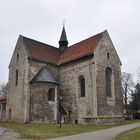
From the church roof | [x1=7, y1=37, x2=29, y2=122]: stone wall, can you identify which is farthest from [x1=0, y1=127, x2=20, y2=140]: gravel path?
the church roof

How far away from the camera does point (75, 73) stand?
3372 cm

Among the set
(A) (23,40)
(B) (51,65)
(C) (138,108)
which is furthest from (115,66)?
(C) (138,108)

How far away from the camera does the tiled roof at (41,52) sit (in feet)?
114

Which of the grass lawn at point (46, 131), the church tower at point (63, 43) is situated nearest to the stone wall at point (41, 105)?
the grass lawn at point (46, 131)

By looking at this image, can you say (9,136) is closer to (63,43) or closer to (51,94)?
(51,94)

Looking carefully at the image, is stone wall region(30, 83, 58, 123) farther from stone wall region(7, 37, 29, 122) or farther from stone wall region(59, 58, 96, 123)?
stone wall region(59, 58, 96, 123)

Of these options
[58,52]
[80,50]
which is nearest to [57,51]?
[58,52]

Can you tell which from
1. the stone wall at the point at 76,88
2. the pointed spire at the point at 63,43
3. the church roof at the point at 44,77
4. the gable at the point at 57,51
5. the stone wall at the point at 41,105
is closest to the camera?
the stone wall at the point at 41,105

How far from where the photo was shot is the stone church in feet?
101

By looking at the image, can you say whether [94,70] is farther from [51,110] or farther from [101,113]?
[51,110]

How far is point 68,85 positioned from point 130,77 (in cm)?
2748

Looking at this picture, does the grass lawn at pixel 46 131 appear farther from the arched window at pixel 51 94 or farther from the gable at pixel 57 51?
the gable at pixel 57 51

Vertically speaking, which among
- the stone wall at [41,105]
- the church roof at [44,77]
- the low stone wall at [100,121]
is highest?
the church roof at [44,77]

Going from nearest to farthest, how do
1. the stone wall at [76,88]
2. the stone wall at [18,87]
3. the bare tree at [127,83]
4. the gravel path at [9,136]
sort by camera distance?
the gravel path at [9,136] → the stone wall at [76,88] → the stone wall at [18,87] → the bare tree at [127,83]
